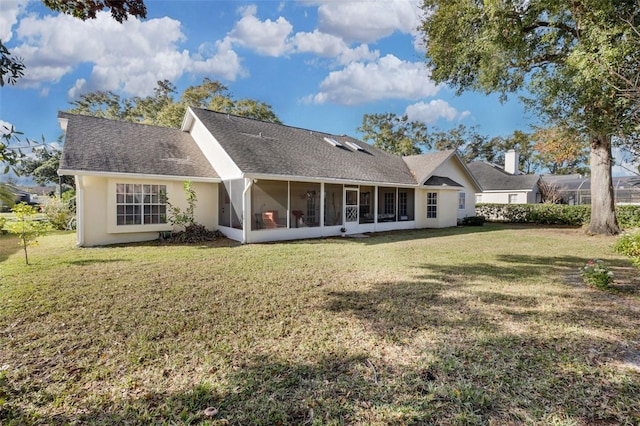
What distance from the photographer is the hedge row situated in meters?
17.2

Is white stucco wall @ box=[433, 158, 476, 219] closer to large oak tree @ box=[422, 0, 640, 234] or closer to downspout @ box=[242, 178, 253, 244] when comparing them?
large oak tree @ box=[422, 0, 640, 234]

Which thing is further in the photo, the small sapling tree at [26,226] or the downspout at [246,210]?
the downspout at [246,210]

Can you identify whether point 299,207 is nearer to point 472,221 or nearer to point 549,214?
point 472,221

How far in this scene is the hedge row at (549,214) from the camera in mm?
17250

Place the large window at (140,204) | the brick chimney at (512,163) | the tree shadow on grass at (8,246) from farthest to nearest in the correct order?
the brick chimney at (512,163), the large window at (140,204), the tree shadow on grass at (8,246)

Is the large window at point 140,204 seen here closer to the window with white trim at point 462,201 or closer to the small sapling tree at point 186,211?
the small sapling tree at point 186,211

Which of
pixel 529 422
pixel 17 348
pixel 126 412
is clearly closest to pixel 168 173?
pixel 17 348

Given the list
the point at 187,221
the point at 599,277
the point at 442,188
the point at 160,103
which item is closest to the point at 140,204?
the point at 187,221

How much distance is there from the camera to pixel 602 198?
15039 mm

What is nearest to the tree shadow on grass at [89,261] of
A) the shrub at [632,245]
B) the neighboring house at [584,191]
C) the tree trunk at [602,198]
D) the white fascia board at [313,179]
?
the white fascia board at [313,179]

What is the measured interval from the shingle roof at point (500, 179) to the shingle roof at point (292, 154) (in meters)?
16.8

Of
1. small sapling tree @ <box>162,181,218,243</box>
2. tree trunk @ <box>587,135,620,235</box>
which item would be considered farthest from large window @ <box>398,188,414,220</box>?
small sapling tree @ <box>162,181,218,243</box>

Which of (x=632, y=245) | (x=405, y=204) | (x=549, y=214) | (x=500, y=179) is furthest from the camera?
(x=500, y=179)

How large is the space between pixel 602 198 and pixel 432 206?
7774mm
